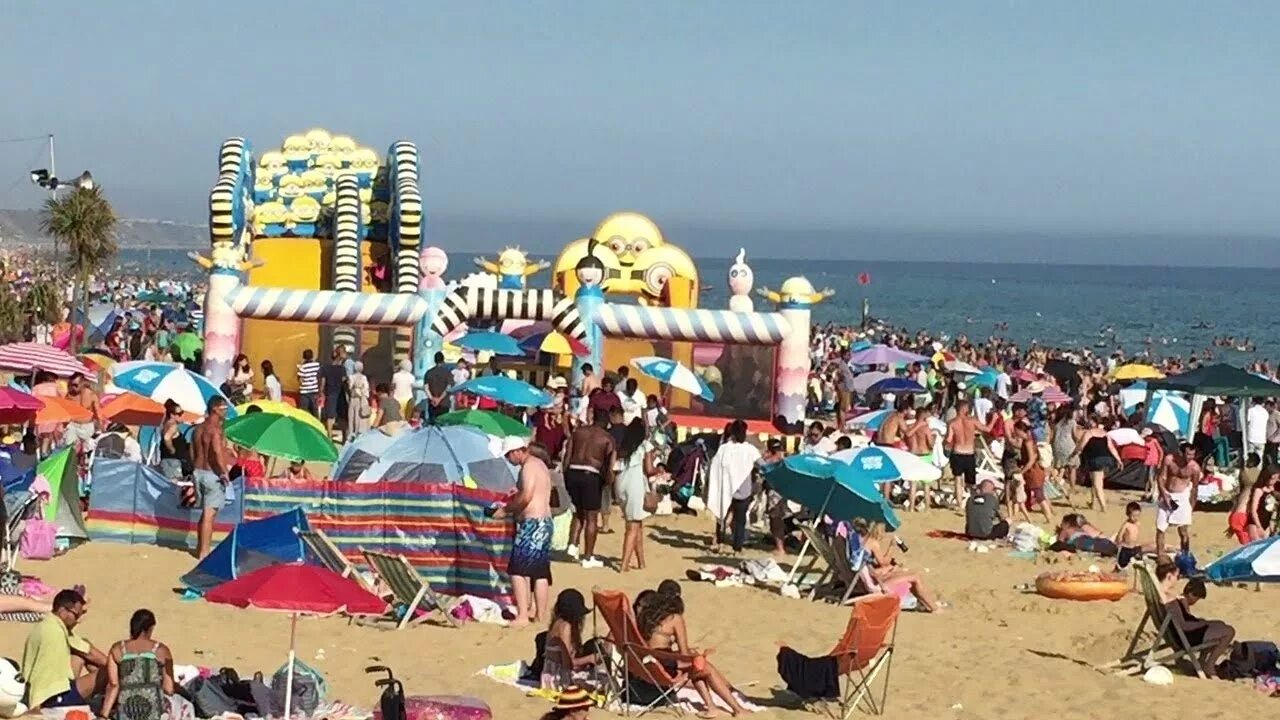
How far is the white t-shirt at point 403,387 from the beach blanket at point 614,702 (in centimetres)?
1031

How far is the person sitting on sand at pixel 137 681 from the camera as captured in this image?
343 inches

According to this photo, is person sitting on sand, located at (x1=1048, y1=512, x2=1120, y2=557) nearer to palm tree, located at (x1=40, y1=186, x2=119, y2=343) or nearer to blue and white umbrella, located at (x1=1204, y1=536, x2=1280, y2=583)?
blue and white umbrella, located at (x1=1204, y1=536, x2=1280, y2=583)

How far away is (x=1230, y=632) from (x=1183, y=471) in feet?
14.4

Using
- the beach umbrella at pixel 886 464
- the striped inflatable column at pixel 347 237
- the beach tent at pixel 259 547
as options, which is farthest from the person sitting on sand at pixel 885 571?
the striped inflatable column at pixel 347 237

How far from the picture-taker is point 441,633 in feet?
37.8

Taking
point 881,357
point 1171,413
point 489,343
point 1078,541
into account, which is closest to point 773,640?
point 1078,541

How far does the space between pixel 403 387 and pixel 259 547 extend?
358 inches

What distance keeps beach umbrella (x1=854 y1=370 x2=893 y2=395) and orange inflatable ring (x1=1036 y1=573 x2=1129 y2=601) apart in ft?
38.5

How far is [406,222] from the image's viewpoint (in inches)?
1005

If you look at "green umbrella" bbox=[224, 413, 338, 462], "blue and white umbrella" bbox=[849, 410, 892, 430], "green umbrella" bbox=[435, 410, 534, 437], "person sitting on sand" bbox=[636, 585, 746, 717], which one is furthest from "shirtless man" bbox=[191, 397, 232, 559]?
"blue and white umbrella" bbox=[849, 410, 892, 430]

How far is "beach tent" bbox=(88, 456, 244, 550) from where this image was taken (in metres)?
14.0

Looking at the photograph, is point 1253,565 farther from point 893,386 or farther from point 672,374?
point 893,386

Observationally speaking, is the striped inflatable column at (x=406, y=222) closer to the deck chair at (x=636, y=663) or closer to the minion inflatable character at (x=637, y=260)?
the minion inflatable character at (x=637, y=260)

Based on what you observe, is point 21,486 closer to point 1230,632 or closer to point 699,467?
point 699,467
